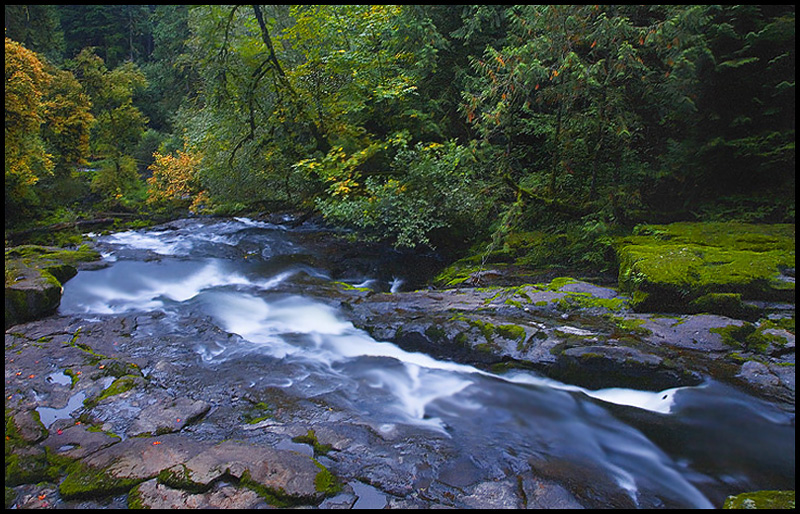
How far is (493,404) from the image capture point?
496 cm

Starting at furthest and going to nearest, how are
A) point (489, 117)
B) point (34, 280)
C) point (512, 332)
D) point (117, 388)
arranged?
point (489, 117)
point (34, 280)
point (512, 332)
point (117, 388)

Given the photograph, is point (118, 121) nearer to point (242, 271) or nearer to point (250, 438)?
point (242, 271)

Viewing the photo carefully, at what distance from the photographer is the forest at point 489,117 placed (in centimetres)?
731

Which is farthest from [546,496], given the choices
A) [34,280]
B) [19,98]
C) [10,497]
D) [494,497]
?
[19,98]

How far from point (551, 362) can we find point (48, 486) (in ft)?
16.1

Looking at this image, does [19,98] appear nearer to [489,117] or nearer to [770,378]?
[489,117]

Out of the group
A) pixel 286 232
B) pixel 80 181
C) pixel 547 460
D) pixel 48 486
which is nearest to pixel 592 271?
pixel 547 460

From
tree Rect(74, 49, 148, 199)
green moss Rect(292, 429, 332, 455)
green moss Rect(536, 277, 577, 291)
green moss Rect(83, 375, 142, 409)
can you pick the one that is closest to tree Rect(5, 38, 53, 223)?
green moss Rect(83, 375, 142, 409)

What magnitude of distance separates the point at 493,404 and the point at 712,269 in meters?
3.44

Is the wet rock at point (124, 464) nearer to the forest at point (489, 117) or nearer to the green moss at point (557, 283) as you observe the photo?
the green moss at point (557, 283)

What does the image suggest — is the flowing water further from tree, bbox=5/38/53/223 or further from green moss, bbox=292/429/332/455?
tree, bbox=5/38/53/223

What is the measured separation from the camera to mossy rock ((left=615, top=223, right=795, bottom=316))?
5.29m

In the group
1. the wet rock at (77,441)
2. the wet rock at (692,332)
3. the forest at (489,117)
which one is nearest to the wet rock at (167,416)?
→ the wet rock at (77,441)

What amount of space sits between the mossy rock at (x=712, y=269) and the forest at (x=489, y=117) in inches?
54.7
